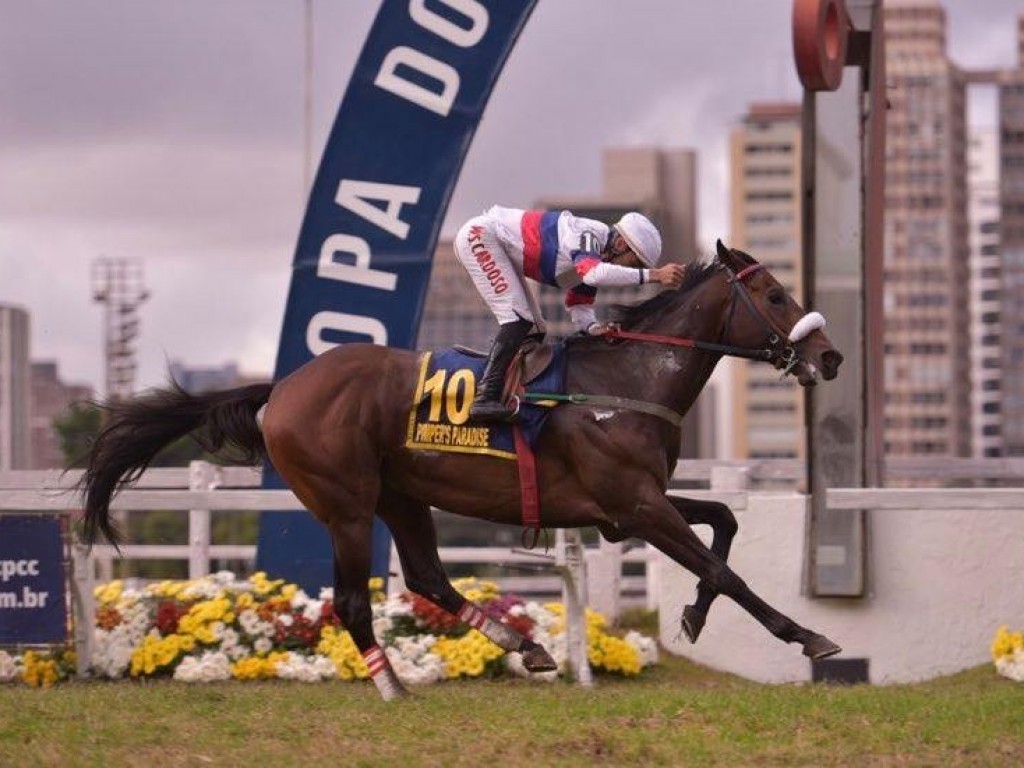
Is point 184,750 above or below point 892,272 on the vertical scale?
below

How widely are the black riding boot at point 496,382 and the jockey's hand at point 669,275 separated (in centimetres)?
70

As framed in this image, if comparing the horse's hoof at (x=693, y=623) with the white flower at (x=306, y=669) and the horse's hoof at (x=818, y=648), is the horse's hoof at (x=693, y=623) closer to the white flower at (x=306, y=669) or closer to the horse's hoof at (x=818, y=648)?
the horse's hoof at (x=818, y=648)

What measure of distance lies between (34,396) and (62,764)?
139m

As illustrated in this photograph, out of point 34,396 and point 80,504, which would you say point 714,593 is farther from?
point 34,396

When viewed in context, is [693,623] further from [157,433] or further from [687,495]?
[157,433]

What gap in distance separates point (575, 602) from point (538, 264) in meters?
2.51

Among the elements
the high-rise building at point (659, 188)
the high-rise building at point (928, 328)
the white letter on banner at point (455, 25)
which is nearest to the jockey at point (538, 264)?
the white letter on banner at point (455, 25)

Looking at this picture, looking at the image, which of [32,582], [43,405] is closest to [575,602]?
[32,582]

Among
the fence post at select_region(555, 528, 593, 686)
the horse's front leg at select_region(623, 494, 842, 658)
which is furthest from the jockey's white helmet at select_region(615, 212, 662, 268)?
the fence post at select_region(555, 528, 593, 686)

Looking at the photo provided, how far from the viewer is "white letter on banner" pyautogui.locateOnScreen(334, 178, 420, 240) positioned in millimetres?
13297

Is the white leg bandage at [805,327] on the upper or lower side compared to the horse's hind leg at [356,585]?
upper

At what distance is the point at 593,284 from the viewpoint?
9.00 meters

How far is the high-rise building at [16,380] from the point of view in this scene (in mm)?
69562

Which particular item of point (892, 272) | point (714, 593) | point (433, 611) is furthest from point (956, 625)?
point (892, 272)
